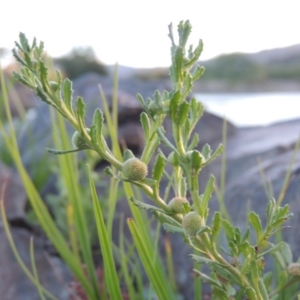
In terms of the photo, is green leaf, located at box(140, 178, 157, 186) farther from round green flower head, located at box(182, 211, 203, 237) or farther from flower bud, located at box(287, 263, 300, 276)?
flower bud, located at box(287, 263, 300, 276)

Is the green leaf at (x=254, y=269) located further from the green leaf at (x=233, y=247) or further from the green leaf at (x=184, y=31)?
the green leaf at (x=184, y=31)

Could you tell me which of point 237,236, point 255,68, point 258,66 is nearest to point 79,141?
point 237,236

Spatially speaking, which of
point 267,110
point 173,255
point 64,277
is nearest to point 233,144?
point 173,255

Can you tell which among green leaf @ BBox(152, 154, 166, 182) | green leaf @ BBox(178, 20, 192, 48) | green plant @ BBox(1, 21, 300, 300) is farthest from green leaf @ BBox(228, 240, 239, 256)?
green leaf @ BBox(178, 20, 192, 48)

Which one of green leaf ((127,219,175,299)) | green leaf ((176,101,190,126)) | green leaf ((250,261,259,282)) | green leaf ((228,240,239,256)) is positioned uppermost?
green leaf ((176,101,190,126))

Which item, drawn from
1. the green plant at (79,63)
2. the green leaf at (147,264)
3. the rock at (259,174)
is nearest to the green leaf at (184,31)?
the green leaf at (147,264)
